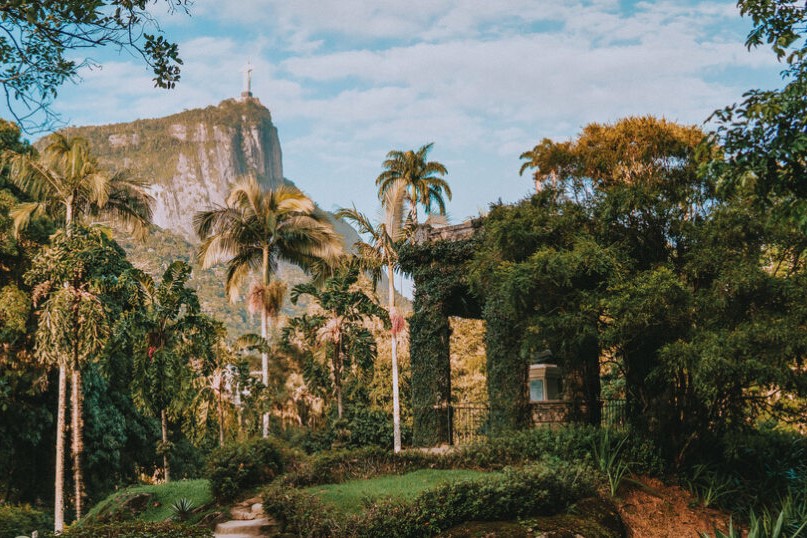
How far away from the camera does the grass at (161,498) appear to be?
43.2ft

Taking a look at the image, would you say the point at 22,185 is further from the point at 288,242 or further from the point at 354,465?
the point at 354,465

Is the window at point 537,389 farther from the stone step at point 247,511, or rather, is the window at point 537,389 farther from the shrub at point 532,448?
the stone step at point 247,511

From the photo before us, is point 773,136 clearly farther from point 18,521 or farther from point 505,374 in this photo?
point 18,521

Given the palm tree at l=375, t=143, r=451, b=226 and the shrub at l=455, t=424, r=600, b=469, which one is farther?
the palm tree at l=375, t=143, r=451, b=226

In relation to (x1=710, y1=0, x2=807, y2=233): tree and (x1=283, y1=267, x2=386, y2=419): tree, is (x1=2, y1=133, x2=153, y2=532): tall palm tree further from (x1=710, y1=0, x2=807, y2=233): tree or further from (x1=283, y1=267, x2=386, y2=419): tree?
(x1=710, y1=0, x2=807, y2=233): tree

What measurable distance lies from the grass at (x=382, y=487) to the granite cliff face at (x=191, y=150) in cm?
8439

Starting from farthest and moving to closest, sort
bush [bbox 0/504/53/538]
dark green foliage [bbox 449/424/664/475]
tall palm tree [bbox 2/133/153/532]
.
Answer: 1. tall palm tree [bbox 2/133/153/532]
2. bush [bbox 0/504/53/538]
3. dark green foliage [bbox 449/424/664/475]

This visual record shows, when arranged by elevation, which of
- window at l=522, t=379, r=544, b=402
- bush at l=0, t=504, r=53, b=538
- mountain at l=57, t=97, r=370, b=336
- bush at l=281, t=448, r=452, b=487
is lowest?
bush at l=0, t=504, r=53, b=538

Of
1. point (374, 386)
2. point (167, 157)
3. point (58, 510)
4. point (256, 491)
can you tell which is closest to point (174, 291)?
point (256, 491)

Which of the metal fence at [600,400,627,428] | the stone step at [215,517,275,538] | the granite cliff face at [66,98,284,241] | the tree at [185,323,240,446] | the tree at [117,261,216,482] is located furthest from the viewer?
the granite cliff face at [66,98,284,241]

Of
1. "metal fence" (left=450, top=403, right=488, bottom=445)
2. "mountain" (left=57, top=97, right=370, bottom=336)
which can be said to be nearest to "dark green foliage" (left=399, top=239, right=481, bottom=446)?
"metal fence" (left=450, top=403, right=488, bottom=445)

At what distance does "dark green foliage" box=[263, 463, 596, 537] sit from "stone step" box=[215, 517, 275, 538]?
0.87 feet

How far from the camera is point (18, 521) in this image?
15.9m

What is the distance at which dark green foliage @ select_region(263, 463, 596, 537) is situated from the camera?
9.01 m
